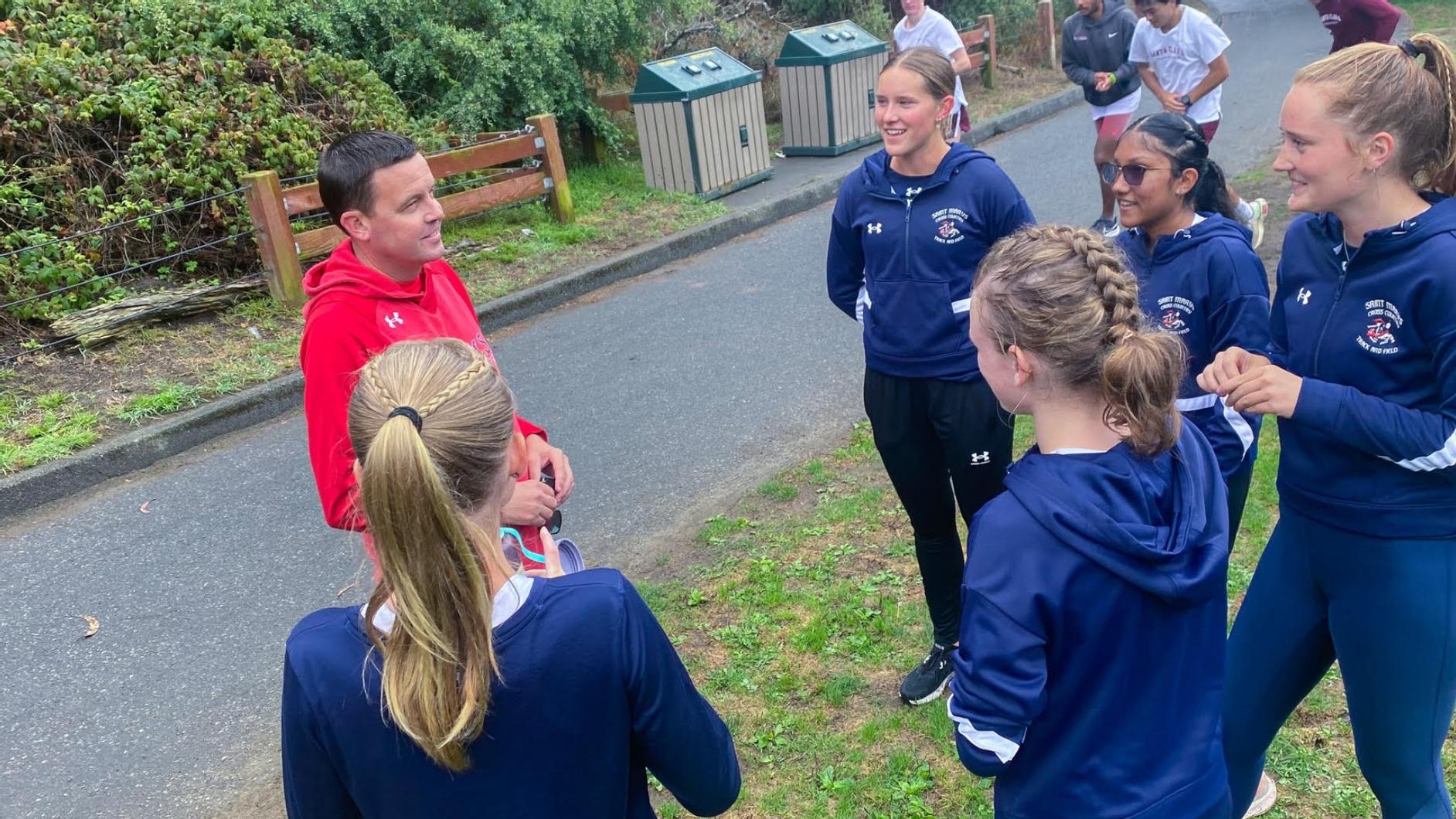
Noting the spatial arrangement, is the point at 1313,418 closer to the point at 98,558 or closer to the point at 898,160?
the point at 898,160

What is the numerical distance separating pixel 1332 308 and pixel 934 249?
1167 mm

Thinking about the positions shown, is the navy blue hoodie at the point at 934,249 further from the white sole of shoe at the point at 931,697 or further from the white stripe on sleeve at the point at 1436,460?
the white stripe on sleeve at the point at 1436,460

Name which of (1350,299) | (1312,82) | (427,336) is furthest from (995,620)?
(427,336)

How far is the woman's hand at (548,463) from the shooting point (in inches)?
110

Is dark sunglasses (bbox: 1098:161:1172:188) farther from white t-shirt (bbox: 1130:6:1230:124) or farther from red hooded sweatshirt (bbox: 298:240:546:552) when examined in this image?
white t-shirt (bbox: 1130:6:1230:124)

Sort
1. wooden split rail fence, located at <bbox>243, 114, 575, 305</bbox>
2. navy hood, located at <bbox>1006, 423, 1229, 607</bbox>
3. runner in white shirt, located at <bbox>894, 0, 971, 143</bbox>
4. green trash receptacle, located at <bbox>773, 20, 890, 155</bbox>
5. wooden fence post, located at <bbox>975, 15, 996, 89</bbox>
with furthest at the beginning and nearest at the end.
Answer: wooden fence post, located at <bbox>975, 15, 996, 89</bbox>
green trash receptacle, located at <bbox>773, 20, 890, 155</bbox>
runner in white shirt, located at <bbox>894, 0, 971, 143</bbox>
wooden split rail fence, located at <bbox>243, 114, 575, 305</bbox>
navy hood, located at <bbox>1006, 423, 1229, 607</bbox>

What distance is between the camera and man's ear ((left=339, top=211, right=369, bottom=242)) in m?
2.84

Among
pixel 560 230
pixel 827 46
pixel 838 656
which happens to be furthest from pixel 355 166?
pixel 827 46

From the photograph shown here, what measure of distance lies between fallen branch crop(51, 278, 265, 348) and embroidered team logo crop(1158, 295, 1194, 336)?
22.7 feet

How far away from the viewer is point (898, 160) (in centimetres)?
336

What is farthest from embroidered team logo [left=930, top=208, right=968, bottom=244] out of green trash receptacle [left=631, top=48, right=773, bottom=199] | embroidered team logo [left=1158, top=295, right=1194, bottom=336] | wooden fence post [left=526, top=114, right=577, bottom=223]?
green trash receptacle [left=631, top=48, right=773, bottom=199]

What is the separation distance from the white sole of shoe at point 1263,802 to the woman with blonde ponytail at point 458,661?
2.10m

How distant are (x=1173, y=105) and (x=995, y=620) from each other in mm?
6437

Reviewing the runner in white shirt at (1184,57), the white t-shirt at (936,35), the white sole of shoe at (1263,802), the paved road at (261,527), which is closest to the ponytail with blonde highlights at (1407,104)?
the white sole of shoe at (1263,802)
